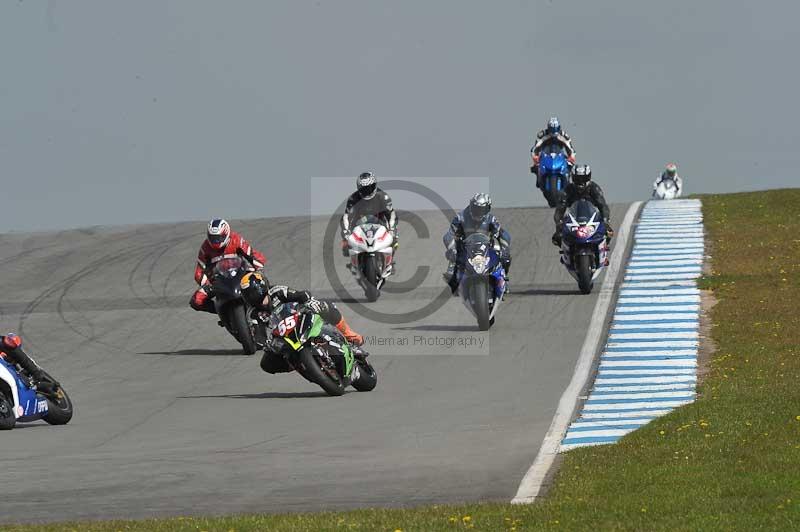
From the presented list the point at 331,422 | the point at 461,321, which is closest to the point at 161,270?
the point at 461,321

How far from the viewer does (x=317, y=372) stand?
15703 mm

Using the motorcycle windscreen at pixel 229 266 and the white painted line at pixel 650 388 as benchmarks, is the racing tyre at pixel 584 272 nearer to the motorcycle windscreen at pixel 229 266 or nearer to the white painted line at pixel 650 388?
the motorcycle windscreen at pixel 229 266

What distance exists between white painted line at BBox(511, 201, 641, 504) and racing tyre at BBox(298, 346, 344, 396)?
2.45 metres

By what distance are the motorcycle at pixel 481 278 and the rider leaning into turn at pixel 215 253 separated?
9.18ft

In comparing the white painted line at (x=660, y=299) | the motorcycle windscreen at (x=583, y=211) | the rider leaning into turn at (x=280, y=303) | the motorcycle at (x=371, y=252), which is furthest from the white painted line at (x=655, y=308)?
the rider leaning into turn at (x=280, y=303)

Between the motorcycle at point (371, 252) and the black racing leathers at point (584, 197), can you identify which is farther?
the black racing leathers at point (584, 197)

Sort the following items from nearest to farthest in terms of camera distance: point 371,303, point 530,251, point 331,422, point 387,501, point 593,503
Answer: point 593,503
point 387,501
point 331,422
point 371,303
point 530,251

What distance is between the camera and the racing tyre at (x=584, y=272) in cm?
2338

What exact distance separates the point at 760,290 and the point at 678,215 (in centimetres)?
929

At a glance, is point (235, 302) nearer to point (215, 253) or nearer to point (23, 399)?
point (215, 253)

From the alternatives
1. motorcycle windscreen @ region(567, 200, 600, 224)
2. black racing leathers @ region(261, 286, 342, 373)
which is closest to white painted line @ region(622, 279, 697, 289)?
motorcycle windscreen @ region(567, 200, 600, 224)

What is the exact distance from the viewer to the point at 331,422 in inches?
572

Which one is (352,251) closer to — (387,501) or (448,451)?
(448,451)

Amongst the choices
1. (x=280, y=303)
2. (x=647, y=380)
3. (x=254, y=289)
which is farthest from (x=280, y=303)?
(x=647, y=380)
